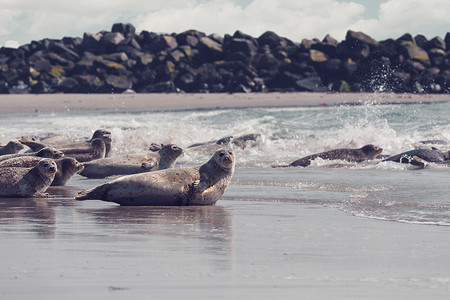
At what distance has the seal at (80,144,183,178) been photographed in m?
10.9

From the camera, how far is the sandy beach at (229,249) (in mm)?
4070

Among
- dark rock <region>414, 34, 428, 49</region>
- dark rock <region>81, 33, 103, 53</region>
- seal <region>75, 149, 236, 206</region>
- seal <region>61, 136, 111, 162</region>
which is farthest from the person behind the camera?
dark rock <region>81, 33, 103, 53</region>

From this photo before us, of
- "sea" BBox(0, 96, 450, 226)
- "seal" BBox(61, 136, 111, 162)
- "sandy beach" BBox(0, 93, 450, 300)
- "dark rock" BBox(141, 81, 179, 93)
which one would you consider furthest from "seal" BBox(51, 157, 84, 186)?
"dark rock" BBox(141, 81, 179, 93)

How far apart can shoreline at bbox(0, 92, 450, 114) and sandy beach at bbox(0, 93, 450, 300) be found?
23065 millimetres

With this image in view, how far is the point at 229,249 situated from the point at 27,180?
414 cm

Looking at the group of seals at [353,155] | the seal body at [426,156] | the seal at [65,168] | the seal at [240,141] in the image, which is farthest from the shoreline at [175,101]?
the seal at [65,168]

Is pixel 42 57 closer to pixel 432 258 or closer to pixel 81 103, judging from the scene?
pixel 81 103

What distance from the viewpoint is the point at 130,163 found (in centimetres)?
1123

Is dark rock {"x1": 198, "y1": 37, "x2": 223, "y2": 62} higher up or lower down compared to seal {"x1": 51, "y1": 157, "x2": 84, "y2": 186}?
higher up

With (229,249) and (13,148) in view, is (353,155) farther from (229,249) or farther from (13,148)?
(229,249)

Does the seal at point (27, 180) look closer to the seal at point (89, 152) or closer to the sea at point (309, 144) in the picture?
the sea at point (309, 144)

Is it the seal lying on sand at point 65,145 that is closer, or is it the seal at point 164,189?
the seal at point 164,189

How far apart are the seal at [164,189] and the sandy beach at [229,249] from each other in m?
0.14

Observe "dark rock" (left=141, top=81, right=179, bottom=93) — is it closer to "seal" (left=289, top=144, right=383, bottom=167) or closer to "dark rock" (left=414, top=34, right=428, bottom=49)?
"dark rock" (left=414, top=34, right=428, bottom=49)
